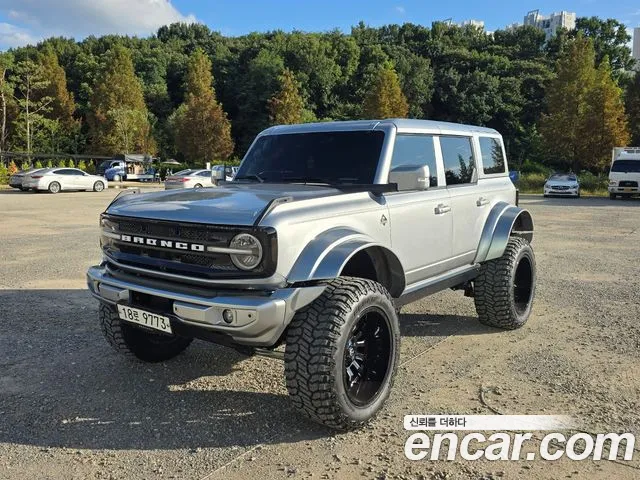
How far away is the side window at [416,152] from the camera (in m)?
4.54

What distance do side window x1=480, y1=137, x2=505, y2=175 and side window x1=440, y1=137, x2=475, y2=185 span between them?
0.31 m

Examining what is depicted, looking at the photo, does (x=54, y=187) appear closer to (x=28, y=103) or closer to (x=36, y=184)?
(x=36, y=184)

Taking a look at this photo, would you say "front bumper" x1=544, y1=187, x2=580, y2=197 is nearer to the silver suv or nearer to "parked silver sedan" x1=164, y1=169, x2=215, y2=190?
"parked silver sedan" x1=164, y1=169, x2=215, y2=190

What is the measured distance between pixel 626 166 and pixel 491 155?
24473mm

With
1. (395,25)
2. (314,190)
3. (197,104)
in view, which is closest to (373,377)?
(314,190)

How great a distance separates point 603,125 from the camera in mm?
40031

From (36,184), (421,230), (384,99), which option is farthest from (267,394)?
(384,99)

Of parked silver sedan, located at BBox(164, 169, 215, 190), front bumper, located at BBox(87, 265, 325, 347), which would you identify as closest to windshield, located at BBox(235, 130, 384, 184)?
front bumper, located at BBox(87, 265, 325, 347)

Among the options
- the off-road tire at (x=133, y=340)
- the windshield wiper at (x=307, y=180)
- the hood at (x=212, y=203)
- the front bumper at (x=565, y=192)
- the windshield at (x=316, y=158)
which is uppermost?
the windshield at (x=316, y=158)

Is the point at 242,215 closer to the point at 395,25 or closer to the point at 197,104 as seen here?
the point at 197,104

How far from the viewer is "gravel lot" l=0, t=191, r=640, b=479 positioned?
3139 mm

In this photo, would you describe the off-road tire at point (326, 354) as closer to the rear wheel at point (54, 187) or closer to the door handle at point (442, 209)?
the door handle at point (442, 209)

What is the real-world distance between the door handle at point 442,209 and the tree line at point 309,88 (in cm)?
4054

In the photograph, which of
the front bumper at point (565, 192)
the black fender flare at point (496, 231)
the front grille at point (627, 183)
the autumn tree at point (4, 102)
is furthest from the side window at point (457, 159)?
the autumn tree at point (4, 102)
